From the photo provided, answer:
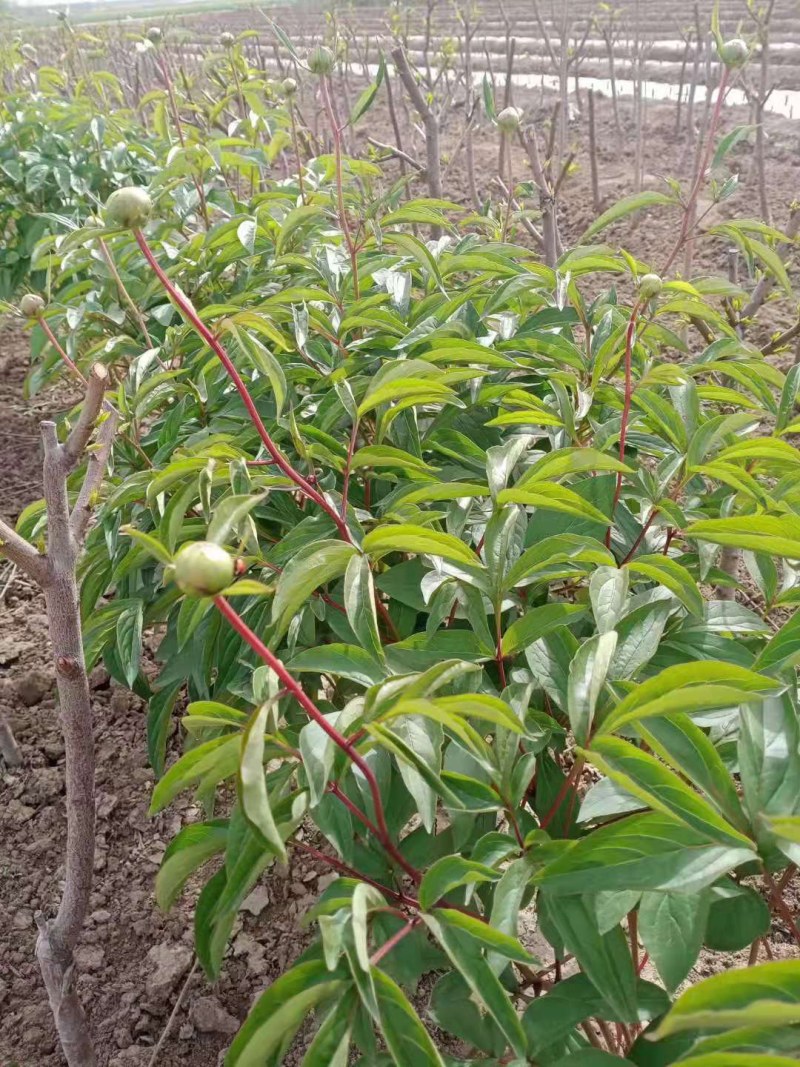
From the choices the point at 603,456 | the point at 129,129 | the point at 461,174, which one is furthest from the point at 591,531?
the point at 461,174

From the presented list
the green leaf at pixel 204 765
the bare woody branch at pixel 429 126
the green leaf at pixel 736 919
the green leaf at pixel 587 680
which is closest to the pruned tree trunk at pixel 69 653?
the green leaf at pixel 204 765

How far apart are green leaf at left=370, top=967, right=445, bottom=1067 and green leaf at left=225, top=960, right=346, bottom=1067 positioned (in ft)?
0.11

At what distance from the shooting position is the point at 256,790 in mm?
474

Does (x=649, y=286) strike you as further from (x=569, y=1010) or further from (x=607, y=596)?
(x=569, y=1010)

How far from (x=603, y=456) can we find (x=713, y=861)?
0.36m

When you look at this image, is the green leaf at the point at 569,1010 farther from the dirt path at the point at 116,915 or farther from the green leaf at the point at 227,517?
the dirt path at the point at 116,915

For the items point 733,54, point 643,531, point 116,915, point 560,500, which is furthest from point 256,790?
point 733,54

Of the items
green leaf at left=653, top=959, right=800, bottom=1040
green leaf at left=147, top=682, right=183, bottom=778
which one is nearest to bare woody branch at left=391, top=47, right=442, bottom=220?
green leaf at left=147, top=682, right=183, bottom=778

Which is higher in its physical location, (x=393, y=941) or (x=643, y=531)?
(x=643, y=531)

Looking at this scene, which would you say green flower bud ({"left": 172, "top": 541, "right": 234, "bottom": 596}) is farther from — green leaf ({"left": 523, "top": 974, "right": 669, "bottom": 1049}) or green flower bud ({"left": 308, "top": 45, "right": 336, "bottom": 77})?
green flower bud ({"left": 308, "top": 45, "right": 336, "bottom": 77})

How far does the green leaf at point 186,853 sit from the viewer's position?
2.34 feet

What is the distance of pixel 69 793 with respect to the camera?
0.90 m

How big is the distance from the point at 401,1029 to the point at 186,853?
0.24 m

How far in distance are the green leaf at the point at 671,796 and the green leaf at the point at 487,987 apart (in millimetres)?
149
